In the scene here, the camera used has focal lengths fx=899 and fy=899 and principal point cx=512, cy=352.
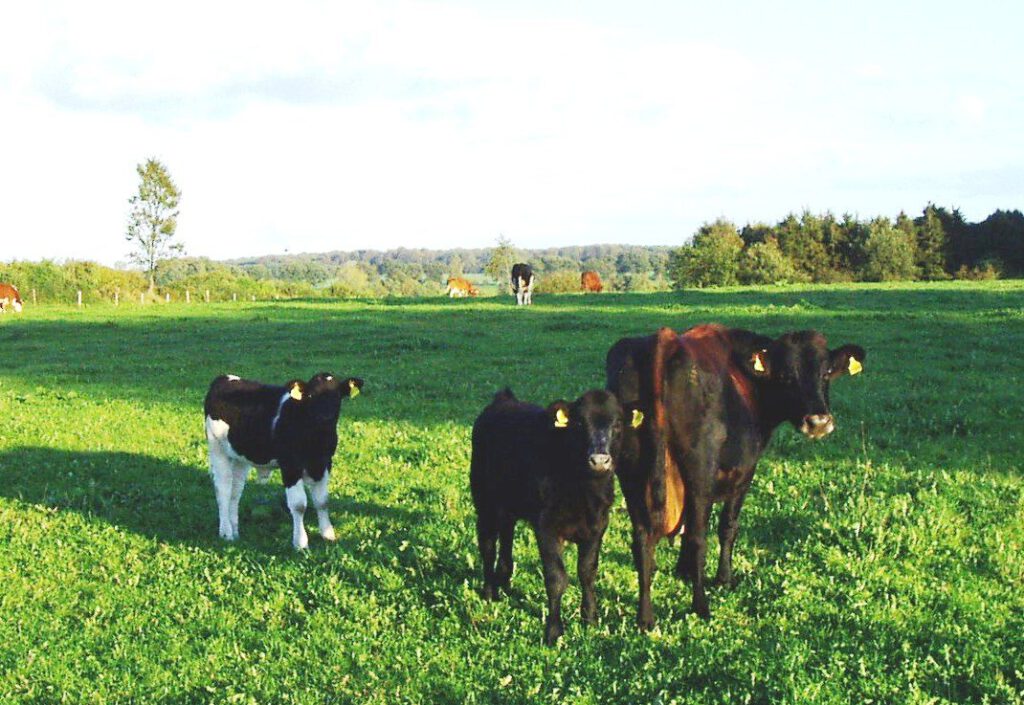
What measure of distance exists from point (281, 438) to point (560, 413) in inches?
165

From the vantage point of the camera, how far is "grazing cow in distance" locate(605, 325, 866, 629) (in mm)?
6910

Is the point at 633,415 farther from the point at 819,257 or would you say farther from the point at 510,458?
the point at 819,257

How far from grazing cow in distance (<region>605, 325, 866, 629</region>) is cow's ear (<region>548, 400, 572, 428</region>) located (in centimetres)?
60

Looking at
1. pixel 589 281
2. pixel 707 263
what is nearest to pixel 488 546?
pixel 589 281

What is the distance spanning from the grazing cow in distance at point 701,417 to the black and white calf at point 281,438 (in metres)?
3.73

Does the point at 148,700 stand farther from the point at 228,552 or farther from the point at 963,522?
the point at 963,522

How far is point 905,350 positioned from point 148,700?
19263 millimetres

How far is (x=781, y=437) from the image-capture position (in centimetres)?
1273

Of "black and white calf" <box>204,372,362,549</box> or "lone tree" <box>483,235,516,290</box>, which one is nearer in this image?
"black and white calf" <box>204,372,362,549</box>

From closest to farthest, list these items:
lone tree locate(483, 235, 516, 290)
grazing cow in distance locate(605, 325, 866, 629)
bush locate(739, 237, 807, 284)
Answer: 1. grazing cow in distance locate(605, 325, 866, 629)
2. bush locate(739, 237, 807, 284)
3. lone tree locate(483, 235, 516, 290)

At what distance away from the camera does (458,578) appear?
8.11 metres

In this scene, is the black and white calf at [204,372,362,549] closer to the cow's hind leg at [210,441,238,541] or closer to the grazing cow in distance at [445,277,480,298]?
the cow's hind leg at [210,441,238,541]

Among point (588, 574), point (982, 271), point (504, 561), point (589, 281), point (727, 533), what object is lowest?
point (504, 561)

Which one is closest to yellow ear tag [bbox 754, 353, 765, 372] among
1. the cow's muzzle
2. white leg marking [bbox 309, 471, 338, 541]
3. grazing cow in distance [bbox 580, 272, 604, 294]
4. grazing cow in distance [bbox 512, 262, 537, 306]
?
the cow's muzzle
